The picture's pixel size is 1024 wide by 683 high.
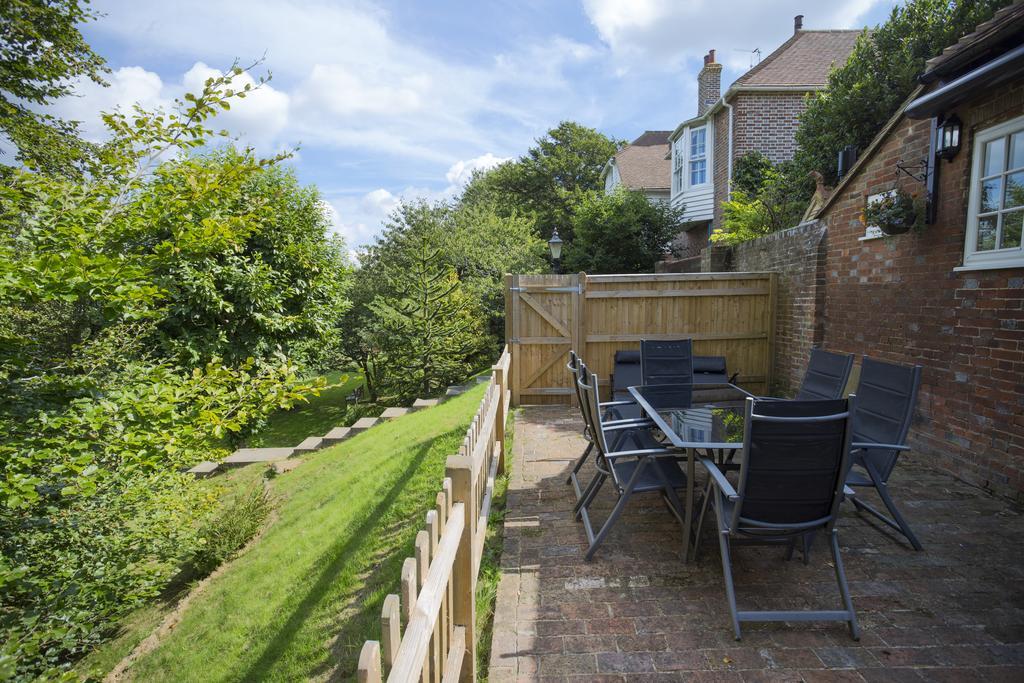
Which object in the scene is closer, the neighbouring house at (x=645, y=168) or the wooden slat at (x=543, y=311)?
the wooden slat at (x=543, y=311)

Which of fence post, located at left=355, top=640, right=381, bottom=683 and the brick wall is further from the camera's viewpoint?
the brick wall

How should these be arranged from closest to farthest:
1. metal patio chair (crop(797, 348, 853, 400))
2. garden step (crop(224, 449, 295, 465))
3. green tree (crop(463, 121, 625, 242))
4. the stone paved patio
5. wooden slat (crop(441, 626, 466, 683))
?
wooden slat (crop(441, 626, 466, 683)) → the stone paved patio → metal patio chair (crop(797, 348, 853, 400)) → garden step (crop(224, 449, 295, 465)) → green tree (crop(463, 121, 625, 242))

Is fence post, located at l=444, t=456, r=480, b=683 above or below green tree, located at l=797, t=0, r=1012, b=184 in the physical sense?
below

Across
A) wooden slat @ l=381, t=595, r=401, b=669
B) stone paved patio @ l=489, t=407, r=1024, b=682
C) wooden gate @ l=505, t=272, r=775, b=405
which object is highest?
wooden gate @ l=505, t=272, r=775, b=405

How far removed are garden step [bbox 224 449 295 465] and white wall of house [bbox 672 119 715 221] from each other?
1412 cm

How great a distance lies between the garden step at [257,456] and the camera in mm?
9102

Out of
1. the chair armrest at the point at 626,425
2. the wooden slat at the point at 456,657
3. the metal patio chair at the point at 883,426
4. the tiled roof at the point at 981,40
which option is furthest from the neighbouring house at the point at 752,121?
the wooden slat at the point at 456,657

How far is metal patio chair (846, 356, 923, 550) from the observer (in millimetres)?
3447

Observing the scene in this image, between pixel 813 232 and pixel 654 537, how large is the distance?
5.41m

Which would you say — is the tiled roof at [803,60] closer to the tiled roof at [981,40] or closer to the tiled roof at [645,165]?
the tiled roof at [645,165]

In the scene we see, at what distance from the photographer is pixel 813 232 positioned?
7043mm

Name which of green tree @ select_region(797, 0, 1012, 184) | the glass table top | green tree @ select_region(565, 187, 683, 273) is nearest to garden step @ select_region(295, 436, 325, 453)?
the glass table top

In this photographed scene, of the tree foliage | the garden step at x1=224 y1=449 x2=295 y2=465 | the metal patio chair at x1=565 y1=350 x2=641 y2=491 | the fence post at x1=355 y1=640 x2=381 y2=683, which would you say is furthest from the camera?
the garden step at x1=224 y1=449 x2=295 y2=465

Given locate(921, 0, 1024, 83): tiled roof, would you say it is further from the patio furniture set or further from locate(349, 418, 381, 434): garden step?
locate(349, 418, 381, 434): garden step
